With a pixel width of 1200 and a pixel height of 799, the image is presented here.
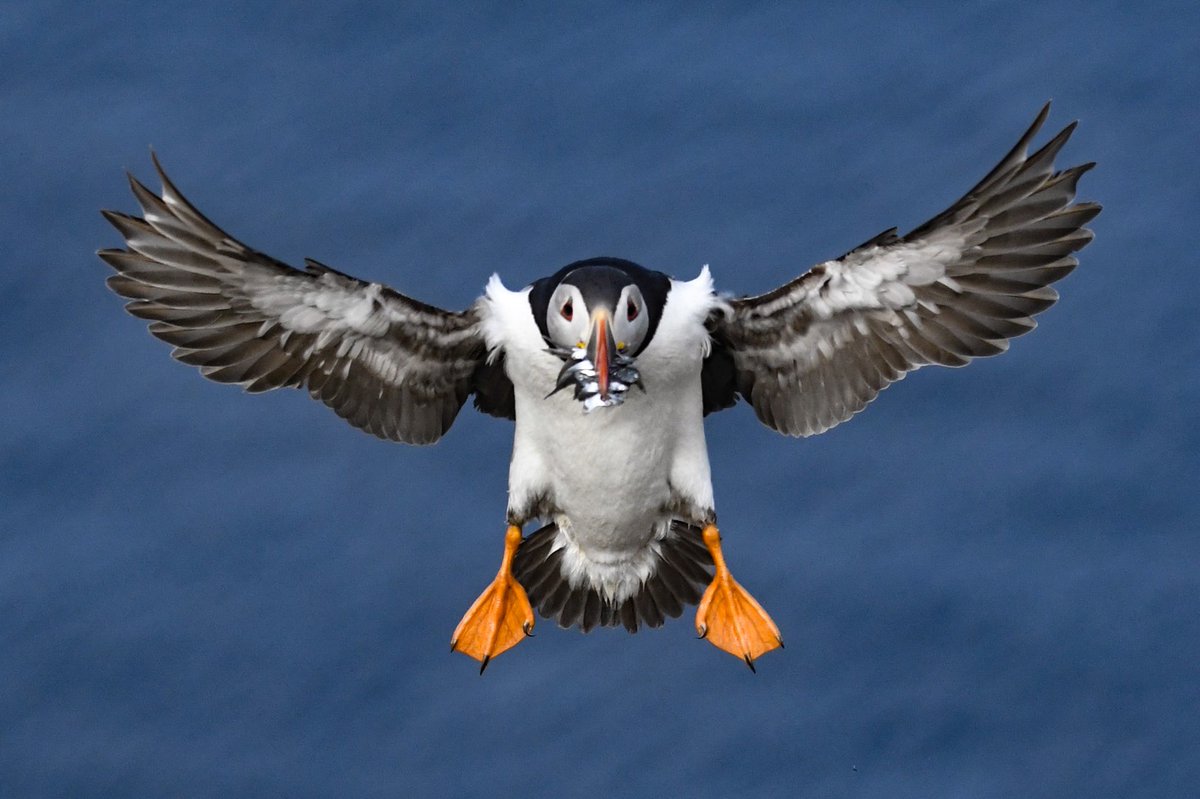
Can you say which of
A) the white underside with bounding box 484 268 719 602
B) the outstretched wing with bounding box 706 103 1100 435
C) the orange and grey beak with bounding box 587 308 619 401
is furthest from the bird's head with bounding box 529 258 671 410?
the outstretched wing with bounding box 706 103 1100 435

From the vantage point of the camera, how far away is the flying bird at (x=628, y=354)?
16.7m

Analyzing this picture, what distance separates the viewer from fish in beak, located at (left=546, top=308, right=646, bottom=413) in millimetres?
15805

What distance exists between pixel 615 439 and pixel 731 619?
4.27 ft

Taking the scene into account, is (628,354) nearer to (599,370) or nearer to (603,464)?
(599,370)

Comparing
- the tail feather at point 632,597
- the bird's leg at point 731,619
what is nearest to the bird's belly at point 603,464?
the tail feather at point 632,597

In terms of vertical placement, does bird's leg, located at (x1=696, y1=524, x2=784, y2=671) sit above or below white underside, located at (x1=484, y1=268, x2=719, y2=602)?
below

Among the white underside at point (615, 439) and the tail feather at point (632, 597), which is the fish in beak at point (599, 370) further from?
the tail feather at point (632, 597)

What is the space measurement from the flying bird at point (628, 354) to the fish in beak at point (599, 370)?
92 millimetres

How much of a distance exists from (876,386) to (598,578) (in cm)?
188

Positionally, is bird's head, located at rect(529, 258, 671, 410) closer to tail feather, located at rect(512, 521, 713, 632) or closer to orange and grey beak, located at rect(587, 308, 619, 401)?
orange and grey beak, located at rect(587, 308, 619, 401)

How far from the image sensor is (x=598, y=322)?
15852 millimetres

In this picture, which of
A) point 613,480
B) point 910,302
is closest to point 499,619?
point 613,480

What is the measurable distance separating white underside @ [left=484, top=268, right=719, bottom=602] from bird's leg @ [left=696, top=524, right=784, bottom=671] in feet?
1.29

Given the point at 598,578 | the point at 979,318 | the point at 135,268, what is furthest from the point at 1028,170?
the point at 135,268
